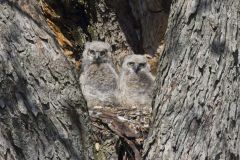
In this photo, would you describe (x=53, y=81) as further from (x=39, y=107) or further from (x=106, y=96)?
(x=106, y=96)

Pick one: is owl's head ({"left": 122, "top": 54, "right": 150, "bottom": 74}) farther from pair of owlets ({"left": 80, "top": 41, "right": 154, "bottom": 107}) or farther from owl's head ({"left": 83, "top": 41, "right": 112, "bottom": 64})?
owl's head ({"left": 83, "top": 41, "right": 112, "bottom": 64})

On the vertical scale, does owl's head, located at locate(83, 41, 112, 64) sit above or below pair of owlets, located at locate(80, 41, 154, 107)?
above

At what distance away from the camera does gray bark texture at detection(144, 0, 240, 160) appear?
3.92 m

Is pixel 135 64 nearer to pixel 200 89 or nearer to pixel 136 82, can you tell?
pixel 136 82

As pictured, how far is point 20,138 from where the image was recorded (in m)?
3.67

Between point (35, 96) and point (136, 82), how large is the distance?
147 inches

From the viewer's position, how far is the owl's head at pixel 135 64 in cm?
733

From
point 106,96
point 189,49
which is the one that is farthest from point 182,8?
point 106,96

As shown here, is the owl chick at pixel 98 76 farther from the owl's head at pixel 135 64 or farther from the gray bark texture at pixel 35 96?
the gray bark texture at pixel 35 96

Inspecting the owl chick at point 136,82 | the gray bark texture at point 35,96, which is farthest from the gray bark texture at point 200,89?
the owl chick at point 136,82

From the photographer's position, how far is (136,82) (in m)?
7.43

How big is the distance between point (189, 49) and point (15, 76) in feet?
3.44

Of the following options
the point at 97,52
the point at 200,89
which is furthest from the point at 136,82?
the point at 200,89

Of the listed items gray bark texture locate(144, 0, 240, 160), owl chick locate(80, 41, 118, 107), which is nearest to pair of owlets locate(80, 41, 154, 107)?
owl chick locate(80, 41, 118, 107)
